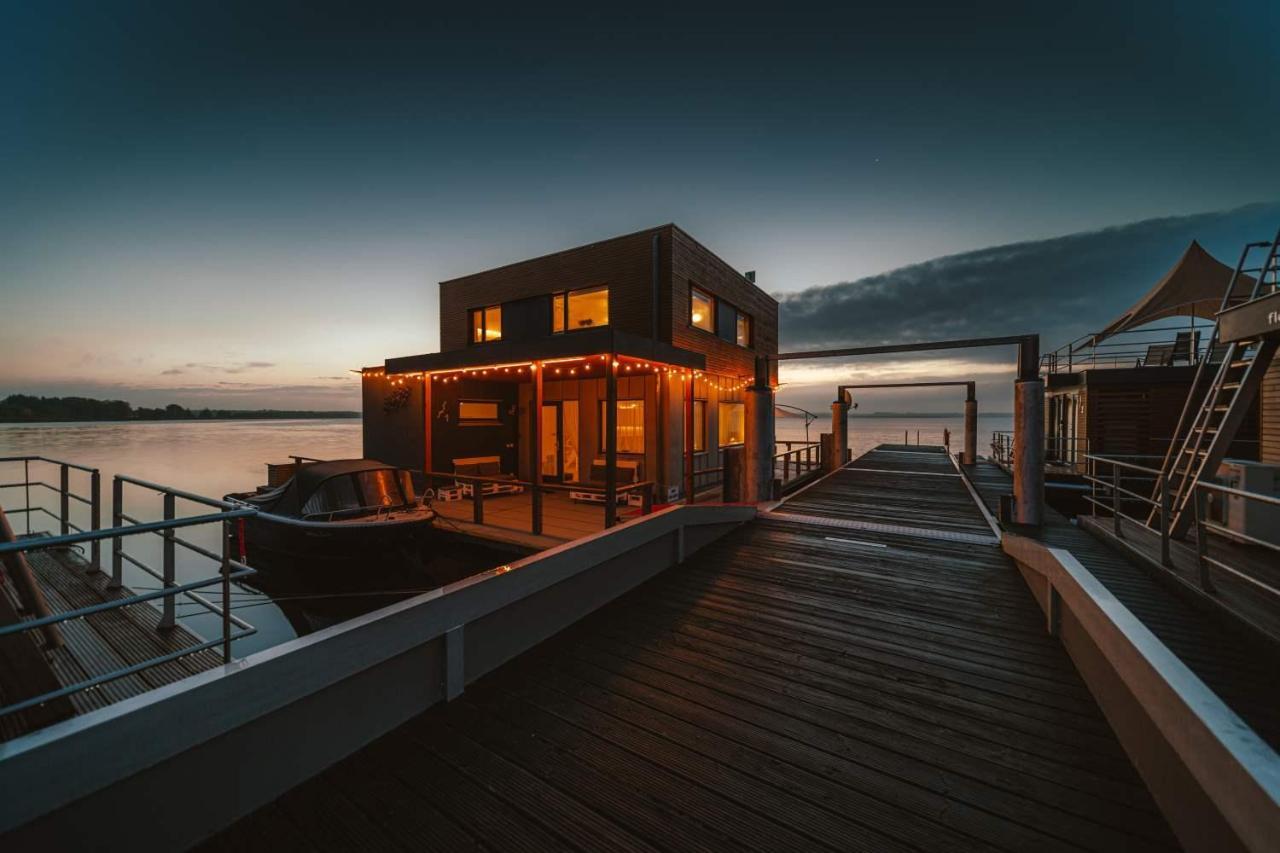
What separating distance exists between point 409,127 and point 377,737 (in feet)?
Result: 49.3

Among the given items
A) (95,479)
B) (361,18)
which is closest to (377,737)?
(95,479)

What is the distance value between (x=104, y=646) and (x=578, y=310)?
10666 mm

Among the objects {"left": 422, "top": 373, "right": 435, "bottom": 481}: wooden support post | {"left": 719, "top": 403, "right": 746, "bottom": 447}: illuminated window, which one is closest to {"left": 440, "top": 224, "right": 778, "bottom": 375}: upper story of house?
{"left": 719, "top": 403, "right": 746, "bottom": 447}: illuminated window

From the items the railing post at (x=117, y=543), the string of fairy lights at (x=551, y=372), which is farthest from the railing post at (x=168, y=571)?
the string of fairy lights at (x=551, y=372)

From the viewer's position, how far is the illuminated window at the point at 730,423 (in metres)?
14.2

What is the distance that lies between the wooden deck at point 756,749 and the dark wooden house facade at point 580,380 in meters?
6.18

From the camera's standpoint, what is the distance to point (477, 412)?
11.9 meters

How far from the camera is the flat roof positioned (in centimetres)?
742

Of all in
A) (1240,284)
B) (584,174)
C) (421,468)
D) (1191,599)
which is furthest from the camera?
(1240,284)

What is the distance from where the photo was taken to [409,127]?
12352 millimetres

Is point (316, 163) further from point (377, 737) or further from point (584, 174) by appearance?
point (377, 737)

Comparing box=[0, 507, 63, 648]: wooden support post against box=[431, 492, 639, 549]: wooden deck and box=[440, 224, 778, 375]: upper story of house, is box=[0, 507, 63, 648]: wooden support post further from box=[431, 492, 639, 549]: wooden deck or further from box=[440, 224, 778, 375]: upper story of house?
box=[440, 224, 778, 375]: upper story of house

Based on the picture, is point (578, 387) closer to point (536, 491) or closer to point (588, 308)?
point (588, 308)

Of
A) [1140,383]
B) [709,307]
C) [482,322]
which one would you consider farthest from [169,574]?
[1140,383]
